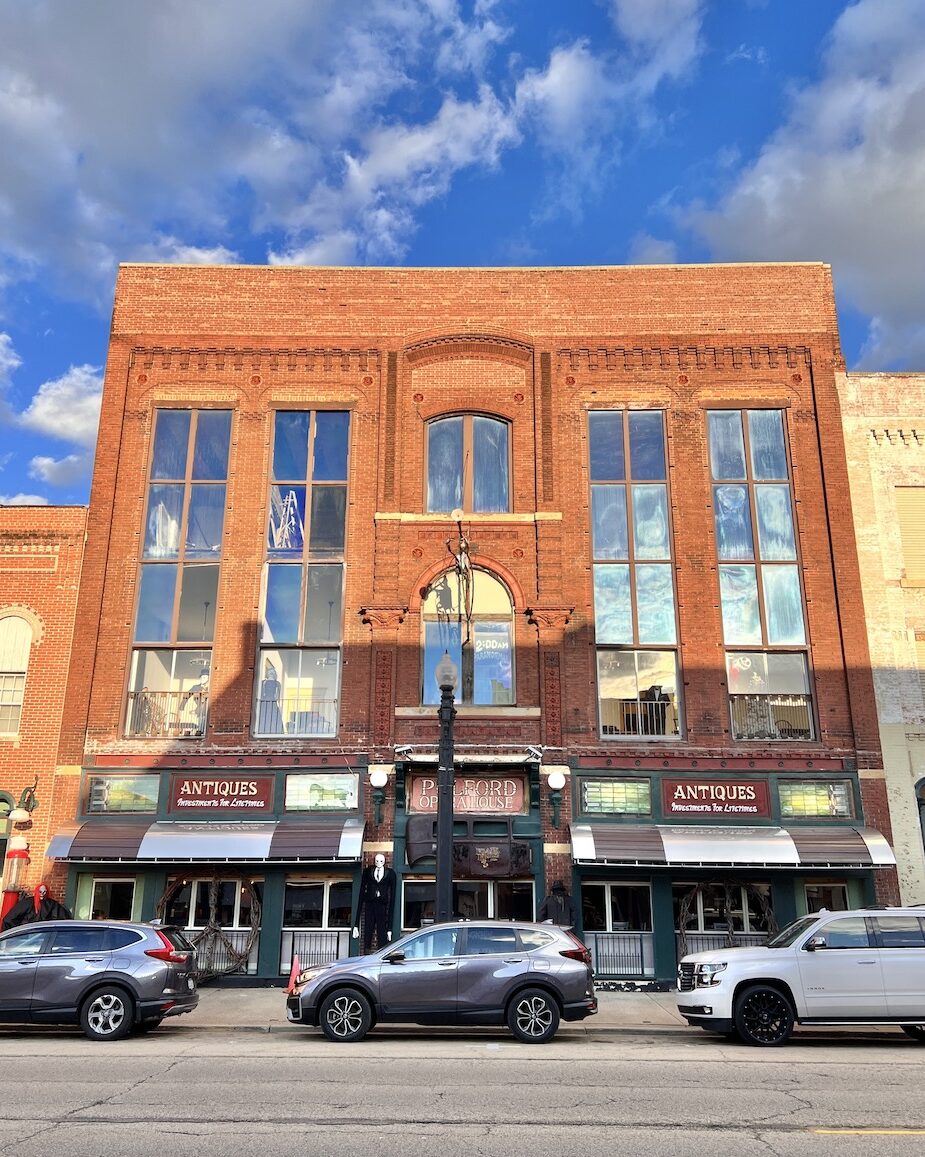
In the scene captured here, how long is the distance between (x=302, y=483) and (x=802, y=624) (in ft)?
37.6

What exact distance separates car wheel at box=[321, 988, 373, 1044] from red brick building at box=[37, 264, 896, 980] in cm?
643

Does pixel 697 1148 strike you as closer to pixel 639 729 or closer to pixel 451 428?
pixel 639 729

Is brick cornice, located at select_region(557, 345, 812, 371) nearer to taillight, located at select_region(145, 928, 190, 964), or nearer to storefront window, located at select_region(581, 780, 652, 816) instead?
storefront window, located at select_region(581, 780, 652, 816)

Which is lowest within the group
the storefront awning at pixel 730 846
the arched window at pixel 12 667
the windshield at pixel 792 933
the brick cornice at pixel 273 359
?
the windshield at pixel 792 933

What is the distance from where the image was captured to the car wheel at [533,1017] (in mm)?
12312

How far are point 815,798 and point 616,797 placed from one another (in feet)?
13.2

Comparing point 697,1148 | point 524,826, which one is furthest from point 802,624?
point 697,1148

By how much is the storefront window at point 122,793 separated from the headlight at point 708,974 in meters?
11.8

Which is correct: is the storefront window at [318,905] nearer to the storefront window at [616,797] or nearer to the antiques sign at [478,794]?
the antiques sign at [478,794]

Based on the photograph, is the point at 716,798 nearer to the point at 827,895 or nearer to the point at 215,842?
the point at 827,895

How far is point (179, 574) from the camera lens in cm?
2167

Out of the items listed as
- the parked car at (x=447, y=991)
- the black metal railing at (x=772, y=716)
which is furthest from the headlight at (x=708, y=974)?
the black metal railing at (x=772, y=716)

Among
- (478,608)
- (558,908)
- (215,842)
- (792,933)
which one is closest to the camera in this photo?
(792,933)

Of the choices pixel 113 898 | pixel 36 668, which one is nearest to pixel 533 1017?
pixel 113 898
